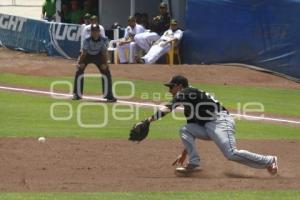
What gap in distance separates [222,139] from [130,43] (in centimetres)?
1709

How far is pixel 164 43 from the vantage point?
90.5 feet

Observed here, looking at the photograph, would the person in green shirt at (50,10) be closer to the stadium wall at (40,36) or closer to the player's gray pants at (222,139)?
the stadium wall at (40,36)

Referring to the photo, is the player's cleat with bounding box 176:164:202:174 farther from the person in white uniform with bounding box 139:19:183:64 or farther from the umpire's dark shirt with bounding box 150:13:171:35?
the umpire's dark shirt with bounding box 150:13:171:35

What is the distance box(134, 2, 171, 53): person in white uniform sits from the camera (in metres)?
28.3

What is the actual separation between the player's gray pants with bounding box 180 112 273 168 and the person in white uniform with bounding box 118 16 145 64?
1678cm

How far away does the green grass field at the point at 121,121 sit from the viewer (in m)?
10.1

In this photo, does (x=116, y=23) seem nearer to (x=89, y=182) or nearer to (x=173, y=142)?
(x=173, y=142)

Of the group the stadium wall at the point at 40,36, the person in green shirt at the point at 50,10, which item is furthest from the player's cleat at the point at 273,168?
the person in green shirt at the point at 50,10

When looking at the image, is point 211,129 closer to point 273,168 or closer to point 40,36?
point 273,168

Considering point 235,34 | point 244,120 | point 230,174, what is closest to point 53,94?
point 244,120

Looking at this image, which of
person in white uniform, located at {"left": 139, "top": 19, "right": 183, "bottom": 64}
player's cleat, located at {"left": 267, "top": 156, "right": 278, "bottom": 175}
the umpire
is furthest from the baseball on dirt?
person in white uniform, located at {"left": 139, "top": 19, "right": 183, "bottom": 64}

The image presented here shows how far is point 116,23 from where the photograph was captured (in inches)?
1281

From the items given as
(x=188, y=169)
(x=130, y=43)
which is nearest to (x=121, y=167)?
(x=188, y=169)

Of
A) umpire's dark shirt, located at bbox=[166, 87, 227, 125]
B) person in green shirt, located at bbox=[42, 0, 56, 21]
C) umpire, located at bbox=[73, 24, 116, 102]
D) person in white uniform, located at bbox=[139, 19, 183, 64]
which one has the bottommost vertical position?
umpire's dark shirt, located at bbox=[166, 87, 227, 125]
